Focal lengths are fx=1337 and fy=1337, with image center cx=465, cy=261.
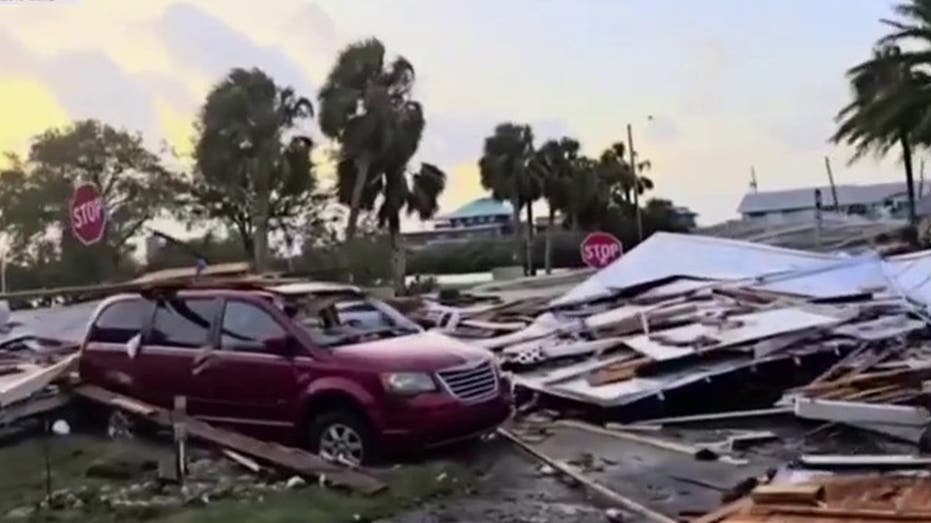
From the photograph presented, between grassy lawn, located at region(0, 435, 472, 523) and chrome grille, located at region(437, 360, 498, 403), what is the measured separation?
66cm

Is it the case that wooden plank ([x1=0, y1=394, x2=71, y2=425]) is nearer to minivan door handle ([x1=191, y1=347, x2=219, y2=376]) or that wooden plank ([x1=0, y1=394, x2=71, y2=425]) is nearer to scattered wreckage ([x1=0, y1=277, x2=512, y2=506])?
scattered wreckage ([x1=0, y1=277, x2=512, y2=506])

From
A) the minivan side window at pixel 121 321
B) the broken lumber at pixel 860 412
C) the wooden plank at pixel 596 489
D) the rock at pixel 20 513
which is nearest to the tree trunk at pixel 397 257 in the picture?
the minivan side window at pixel 121 321

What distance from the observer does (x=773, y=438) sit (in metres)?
13.5

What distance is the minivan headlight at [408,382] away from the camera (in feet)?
38.6

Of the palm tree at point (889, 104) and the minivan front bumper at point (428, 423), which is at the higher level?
the palm tree at point (889, 104)

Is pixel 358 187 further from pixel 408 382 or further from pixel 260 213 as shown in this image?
pixel 408 382

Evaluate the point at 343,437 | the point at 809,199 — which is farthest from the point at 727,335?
the point at 809,199

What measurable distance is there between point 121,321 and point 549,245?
48.3 m

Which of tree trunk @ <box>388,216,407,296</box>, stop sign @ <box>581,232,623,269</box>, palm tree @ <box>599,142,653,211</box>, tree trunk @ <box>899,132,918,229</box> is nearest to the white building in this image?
palm tree @ <box>599,142,653,211</box>

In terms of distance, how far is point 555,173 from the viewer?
66750 mm

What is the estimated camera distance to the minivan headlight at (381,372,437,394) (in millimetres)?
11758

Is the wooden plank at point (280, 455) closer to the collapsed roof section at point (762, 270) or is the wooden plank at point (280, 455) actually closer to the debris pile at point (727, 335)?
the debris pile at point (727, 335)

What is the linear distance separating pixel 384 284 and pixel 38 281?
1300 centimetres

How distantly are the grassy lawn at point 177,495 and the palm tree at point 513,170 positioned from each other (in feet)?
167
